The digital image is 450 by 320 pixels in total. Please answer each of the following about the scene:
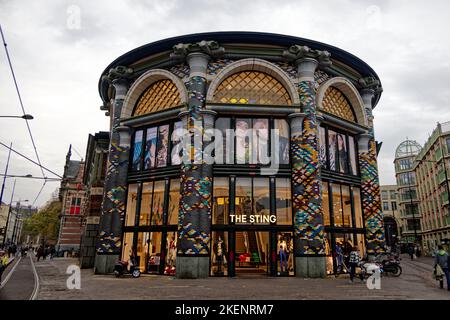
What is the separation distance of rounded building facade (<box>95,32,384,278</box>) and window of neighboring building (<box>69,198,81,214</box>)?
43.0 m

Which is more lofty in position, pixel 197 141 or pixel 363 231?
pixel 197 141

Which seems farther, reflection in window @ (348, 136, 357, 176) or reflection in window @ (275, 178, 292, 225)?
reflection in window @ (348, 136, 357, 176)

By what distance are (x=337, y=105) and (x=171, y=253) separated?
51.1 feet

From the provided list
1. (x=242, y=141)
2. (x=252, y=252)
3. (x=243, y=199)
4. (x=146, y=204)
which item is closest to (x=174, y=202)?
(x=146, y=204)

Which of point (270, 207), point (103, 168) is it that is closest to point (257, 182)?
point (270, 207)

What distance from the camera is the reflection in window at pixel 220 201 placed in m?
18.3

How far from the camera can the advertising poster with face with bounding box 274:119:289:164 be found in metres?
19.5

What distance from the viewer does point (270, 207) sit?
18.5 metres

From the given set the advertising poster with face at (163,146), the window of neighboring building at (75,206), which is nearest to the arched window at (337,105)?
the advertising poster with face at (163,146)

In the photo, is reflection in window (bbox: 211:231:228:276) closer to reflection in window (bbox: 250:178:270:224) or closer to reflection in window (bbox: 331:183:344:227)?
reflection in window (bbox: 250:178:270:224)

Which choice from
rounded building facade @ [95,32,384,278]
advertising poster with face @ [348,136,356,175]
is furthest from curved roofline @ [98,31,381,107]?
advertising poster with face @ [348,136,356,175]

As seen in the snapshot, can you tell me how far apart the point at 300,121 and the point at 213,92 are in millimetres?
5790

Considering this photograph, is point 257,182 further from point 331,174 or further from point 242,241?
point 331,174

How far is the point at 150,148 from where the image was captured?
21.4m
